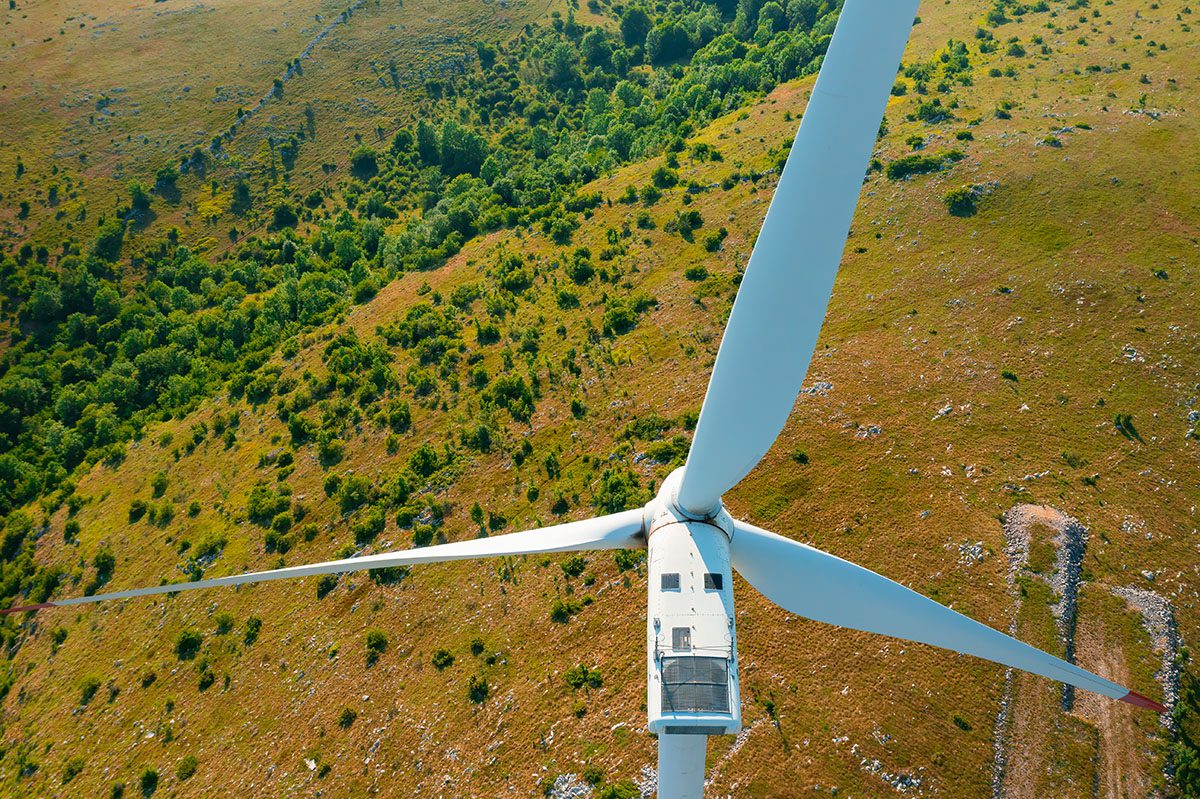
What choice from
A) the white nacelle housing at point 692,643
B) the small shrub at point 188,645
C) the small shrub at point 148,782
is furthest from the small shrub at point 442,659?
the white nacelle housing at point 692,643

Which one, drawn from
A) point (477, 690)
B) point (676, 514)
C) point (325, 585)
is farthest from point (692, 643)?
point (325, 585)

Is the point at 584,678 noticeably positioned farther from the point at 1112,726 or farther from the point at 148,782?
the point at 148,782

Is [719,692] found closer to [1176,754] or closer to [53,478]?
[1176,754]

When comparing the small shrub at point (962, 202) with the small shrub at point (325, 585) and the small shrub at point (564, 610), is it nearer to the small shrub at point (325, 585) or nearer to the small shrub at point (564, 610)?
the small shrub at point (564, 610)

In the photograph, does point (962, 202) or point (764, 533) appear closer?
point (764, 533)

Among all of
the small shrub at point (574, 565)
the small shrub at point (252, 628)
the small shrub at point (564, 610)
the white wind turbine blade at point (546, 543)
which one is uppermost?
the white wind turbine blade at point (546, 543)

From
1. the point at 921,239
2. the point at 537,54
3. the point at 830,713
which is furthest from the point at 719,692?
the point at 537,54
